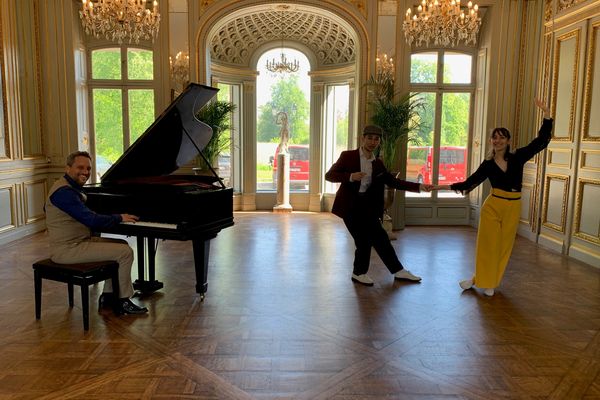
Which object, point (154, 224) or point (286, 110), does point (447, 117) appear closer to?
point (286, 110)

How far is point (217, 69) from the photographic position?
9.54 m

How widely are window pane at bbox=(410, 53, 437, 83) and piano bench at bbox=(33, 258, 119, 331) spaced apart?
6.04m

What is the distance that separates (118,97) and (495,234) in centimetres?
659

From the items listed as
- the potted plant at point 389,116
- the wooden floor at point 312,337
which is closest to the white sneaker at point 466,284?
the wooden floor at point 312,337

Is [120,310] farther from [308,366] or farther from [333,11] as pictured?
[333,11]

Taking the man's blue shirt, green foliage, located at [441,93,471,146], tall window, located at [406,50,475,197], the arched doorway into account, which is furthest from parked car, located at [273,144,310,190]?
the man's blue shirt

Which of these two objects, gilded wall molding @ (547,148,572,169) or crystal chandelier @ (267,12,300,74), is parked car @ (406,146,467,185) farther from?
crystal chandelier @ (267,12,300,74)

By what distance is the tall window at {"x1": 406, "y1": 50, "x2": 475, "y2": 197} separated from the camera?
809 cm

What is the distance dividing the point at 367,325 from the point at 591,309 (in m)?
2.03

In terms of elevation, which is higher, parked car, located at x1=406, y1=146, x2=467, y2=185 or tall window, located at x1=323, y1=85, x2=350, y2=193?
tall window, located at x1=323, y1=85, x2=350, y2=193

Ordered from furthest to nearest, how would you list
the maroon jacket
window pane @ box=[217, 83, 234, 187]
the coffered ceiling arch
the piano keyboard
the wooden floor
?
window pane @ box=[217, 83, 234, 187]
the coffered ceiling arch
the maroon jacket
the piano keyboard
the wooden floor

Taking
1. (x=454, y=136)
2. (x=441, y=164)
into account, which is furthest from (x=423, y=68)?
(x=441, y=164)

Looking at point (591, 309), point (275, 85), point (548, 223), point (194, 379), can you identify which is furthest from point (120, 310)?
point (275, 85)

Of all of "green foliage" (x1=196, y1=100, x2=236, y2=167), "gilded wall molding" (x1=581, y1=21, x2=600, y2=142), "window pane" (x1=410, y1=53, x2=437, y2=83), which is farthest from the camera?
"window pane" (x1=410, y1=53, x2=437, y2=83)
